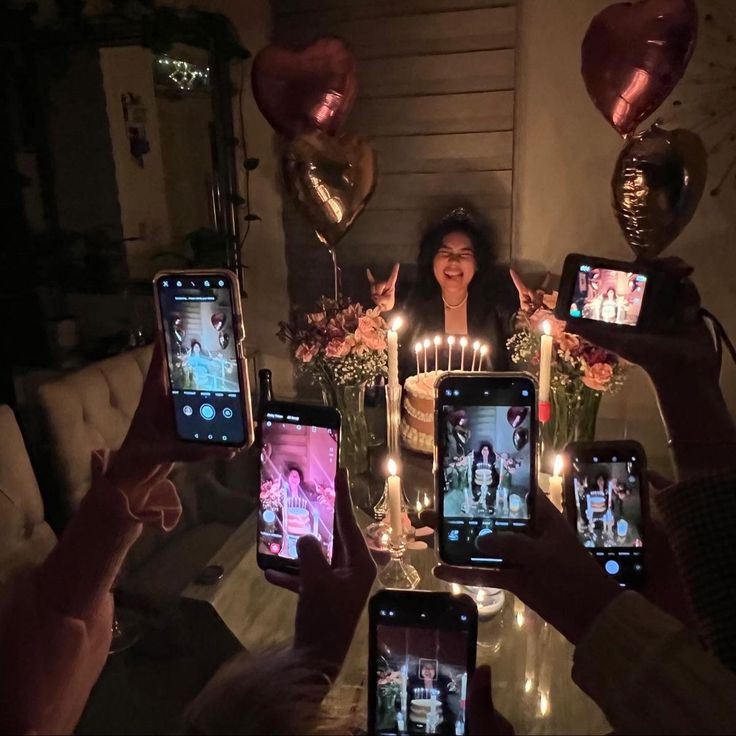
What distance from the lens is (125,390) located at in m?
1.58

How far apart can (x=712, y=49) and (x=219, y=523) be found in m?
1.72

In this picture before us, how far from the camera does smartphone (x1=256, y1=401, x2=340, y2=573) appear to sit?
760 mm

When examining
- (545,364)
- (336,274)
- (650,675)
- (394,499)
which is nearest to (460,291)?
(336,274)

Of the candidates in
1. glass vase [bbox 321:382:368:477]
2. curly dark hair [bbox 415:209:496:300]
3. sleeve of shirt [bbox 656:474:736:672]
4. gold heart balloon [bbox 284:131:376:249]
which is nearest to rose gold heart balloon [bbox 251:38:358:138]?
gold heart balloon [bbox 284:131:376:249]

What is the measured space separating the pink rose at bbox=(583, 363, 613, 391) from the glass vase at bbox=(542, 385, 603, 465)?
89 millimetres

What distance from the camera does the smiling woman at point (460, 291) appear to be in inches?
72.4

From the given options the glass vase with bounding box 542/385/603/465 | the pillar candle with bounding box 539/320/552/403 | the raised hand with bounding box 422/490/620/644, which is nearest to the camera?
the raised hand with bounding box 422/490/620/644

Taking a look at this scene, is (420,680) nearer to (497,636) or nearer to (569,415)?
(497,636)

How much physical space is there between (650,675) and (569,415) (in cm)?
105

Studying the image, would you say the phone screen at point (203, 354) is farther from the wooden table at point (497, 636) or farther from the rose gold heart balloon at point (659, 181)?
the rose gold heart balloon at point (659, 181)

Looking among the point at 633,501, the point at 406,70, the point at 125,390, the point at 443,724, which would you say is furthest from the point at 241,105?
the point at 443,724

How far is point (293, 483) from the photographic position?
0.78 metres

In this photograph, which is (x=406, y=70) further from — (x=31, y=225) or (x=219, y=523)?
(x=219, y=523)

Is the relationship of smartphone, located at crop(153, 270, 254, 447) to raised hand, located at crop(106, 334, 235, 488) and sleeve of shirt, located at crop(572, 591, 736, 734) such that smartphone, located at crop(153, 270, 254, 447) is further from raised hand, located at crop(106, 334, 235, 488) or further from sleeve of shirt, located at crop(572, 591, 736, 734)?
sleeve of shirt, located at crop(572, 591, 736, 734)
